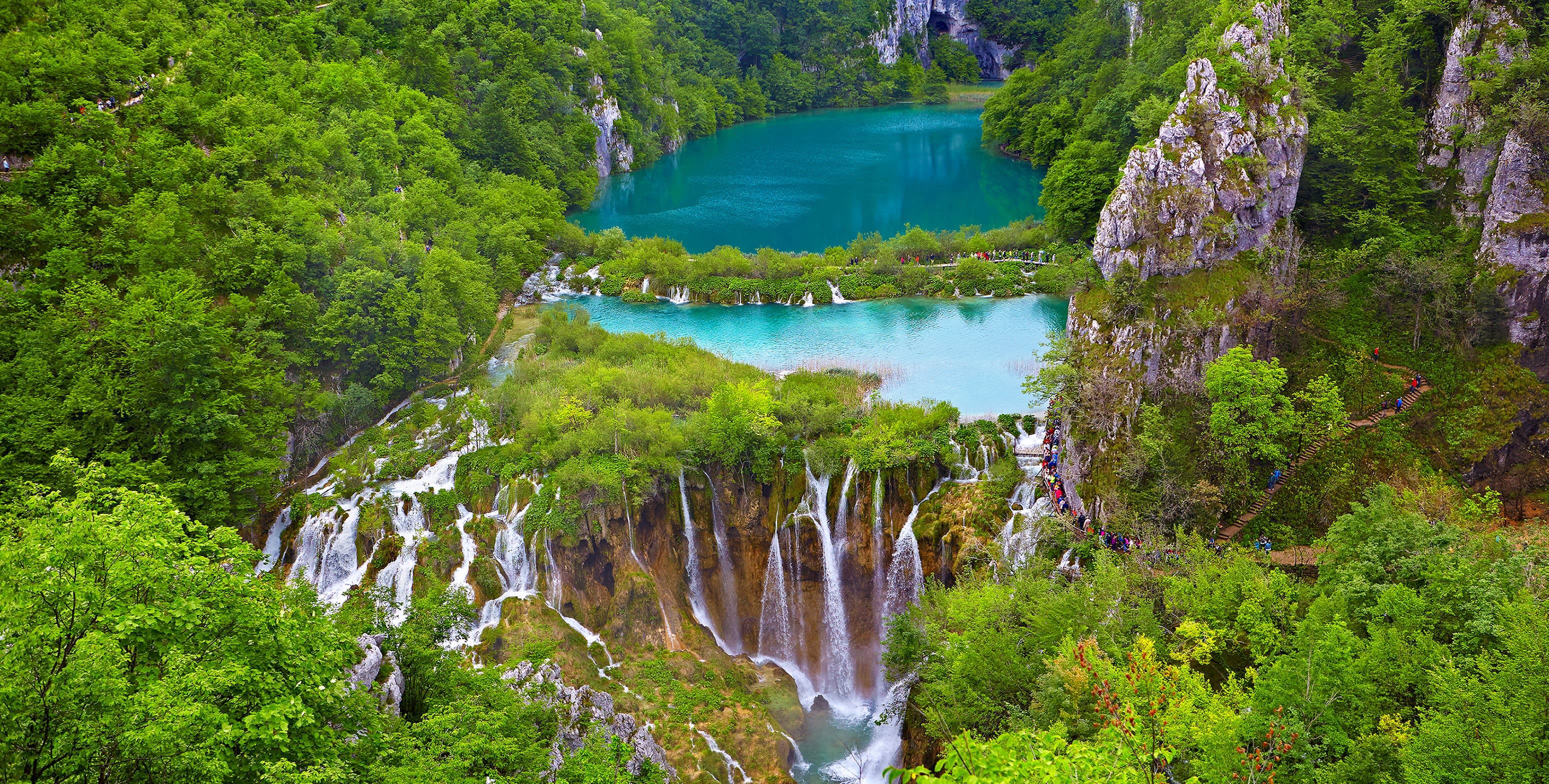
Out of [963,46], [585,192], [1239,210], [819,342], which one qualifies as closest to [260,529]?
[819,342]

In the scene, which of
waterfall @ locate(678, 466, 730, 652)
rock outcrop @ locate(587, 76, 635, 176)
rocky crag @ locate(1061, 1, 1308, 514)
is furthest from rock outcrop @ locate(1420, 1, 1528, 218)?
rock outcrop @ locate(587, 76, 635, 176)

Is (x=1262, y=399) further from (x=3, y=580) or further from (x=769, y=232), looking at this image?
(x=769, y=232)

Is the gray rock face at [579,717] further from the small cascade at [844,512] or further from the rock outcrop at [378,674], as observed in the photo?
the small cascade at [844,512]

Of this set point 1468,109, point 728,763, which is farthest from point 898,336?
point 728,763

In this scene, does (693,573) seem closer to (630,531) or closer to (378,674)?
(630,531)

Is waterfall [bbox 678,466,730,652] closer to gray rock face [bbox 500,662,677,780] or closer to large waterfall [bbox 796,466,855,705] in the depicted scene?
large waterfall [bbox 796,466,855,705]

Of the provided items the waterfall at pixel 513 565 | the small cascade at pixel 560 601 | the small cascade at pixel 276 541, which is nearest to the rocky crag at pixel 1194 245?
the small cascade at pixel 560 601
